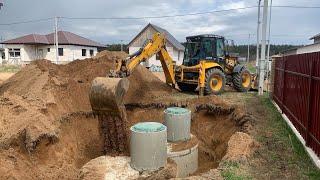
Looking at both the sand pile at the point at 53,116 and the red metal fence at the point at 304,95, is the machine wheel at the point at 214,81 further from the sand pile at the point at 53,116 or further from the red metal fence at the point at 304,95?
the red metal fence at the point at 304,95

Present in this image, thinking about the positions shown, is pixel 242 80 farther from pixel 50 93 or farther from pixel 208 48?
pixel 50 93

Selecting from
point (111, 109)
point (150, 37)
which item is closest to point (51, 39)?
point (150, 37)

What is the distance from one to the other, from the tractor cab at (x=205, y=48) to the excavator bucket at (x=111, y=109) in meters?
7.03

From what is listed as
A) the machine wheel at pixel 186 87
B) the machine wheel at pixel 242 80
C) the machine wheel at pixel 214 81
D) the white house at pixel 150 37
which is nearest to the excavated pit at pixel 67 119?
the machine wheel at pixel 186 87

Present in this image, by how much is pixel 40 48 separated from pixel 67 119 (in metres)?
35.5

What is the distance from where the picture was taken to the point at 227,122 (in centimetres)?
1126

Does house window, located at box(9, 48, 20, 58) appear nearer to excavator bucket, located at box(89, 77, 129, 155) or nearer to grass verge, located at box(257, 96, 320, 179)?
excavator bucket, located at box(89, 77, 129, 155)

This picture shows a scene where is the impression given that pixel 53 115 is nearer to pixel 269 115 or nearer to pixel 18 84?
pixel 18 84

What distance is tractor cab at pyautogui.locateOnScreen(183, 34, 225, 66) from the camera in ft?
50.6

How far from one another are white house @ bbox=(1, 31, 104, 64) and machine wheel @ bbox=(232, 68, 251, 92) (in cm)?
3090

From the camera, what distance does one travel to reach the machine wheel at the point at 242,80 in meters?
16.3

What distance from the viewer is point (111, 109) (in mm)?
8922

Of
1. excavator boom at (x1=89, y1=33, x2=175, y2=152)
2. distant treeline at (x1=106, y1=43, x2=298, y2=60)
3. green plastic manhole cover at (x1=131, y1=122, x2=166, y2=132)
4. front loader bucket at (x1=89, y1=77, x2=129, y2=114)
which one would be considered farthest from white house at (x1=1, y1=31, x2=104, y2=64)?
green plastic manhole cover at (x1=131, y1=122, x2=166, y2=132)

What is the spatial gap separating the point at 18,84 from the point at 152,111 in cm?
565
